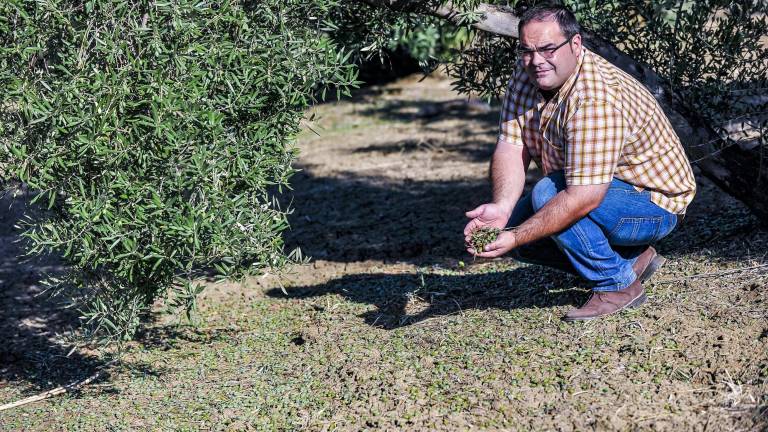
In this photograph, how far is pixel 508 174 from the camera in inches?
185

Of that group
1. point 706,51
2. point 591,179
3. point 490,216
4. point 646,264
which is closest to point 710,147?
point 706,51

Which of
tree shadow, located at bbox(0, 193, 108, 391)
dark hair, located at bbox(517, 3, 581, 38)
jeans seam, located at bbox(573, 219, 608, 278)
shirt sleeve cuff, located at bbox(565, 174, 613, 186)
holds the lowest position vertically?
tree shadow, located at bbox(0, 193, 108, 391)

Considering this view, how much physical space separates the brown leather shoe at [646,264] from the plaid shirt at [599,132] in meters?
0.33

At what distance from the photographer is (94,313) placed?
442 centimetres

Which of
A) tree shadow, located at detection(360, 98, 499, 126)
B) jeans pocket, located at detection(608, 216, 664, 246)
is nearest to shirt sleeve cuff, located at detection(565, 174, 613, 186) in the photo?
jeans pocket, located at detection(608, 216, 664, 246)

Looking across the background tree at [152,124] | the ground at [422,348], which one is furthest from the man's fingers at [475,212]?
the background tree at [152,124]

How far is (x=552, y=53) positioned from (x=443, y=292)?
5.90 feet

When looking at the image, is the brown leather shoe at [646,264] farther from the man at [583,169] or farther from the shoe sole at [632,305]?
the shoe sole at [632,305]

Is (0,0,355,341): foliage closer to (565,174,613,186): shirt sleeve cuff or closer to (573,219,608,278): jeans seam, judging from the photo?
(565,174,613,186): shirt sleeve cuff

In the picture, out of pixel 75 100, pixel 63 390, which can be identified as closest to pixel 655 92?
pixel 75 100

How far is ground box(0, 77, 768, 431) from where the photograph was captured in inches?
156

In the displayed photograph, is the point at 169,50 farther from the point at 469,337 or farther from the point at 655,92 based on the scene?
the point at 655,92

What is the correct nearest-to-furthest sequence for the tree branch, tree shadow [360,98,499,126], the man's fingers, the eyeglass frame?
the eyeglass frame < the man's fingers < the tree branch < tree shadow [360,98,499,126]

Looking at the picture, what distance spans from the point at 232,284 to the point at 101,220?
Result: 96.8 inches
